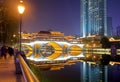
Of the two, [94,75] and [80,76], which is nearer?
[80,76]

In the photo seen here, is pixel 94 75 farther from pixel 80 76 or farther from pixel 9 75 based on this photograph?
pixel 9 75

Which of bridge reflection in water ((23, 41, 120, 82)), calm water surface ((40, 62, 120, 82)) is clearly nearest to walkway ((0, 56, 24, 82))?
bridge reflection in water ((23, 41, 120, 82))

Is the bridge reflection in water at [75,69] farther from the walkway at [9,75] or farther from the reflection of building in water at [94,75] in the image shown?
the walkway at [9,75]

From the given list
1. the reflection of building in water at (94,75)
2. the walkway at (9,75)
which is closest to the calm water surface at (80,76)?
the reflection of building in water at (94,75)

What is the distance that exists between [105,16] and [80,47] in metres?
61.1

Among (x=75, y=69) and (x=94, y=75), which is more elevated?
(x=94, y=75)

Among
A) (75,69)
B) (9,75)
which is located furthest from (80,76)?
(9,75)

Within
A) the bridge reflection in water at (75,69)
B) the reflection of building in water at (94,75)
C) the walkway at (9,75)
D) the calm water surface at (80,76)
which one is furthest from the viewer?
the bridge reflection in water at (75,69)

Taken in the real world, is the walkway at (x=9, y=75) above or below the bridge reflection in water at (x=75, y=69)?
above

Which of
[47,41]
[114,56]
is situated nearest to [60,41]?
[47,41]

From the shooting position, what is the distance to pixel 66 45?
134 metres

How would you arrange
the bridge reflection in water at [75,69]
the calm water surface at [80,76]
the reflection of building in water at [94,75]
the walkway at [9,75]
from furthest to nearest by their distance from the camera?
the bridge reflection in water at [75,69], the reflection of building in water at [94,75], the calm water surface at [80,76], the walkway at [9,75]

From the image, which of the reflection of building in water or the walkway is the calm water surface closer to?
the reflection of building in water

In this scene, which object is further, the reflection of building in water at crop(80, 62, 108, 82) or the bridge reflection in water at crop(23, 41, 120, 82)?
the bridge reflection in water at crop(23, 41, 120, 82)
